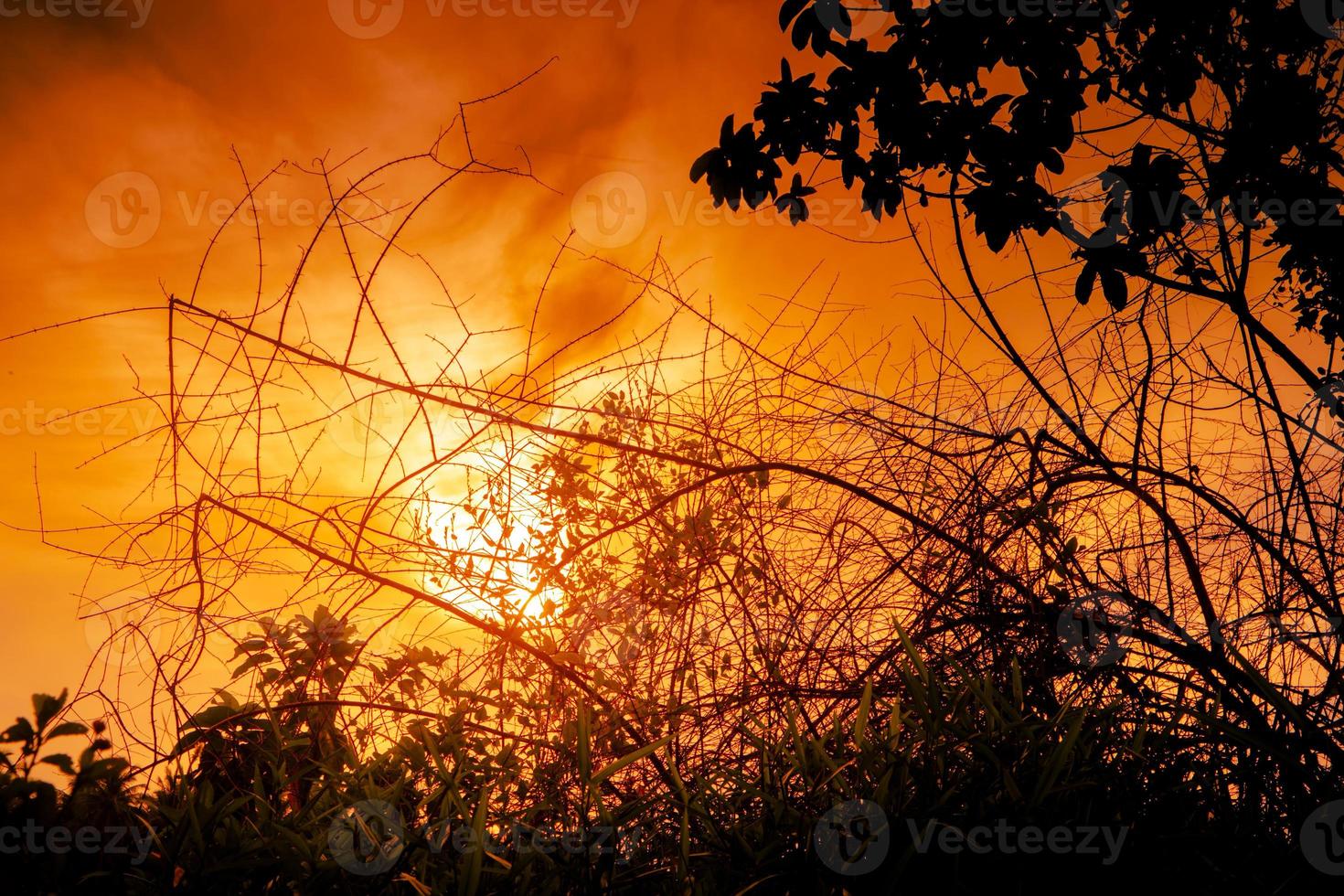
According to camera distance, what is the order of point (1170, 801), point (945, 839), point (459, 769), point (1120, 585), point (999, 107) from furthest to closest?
1. point (999, 107)
2. point (1120, 585)
3. point (459, 769)
4. point (1170, 801)
5. point (945, 839)

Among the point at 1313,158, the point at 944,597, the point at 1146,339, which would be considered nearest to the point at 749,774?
the point at 944,597

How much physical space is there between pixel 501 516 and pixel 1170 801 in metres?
2.01

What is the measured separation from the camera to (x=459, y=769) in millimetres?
2244

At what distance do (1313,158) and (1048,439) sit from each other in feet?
4.98

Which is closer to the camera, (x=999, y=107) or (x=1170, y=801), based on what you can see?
(x=1170, y=801)

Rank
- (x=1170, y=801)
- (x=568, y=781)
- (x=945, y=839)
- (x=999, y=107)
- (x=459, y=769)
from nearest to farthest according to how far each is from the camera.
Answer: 1. (x=945, y=839)
2. (x=1170, y=801)
3. (x=459, y=769)
4. (x=568, y=781)
5. (x=999, y=107)

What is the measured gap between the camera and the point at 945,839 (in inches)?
73.0

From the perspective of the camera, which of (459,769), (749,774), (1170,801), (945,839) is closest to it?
(945,839)

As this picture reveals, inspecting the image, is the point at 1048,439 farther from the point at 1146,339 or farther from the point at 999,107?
the point at 999,107

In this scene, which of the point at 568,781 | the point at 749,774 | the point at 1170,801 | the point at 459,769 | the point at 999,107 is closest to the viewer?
the point at 1170,801

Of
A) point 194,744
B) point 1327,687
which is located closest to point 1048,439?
point 1327,687

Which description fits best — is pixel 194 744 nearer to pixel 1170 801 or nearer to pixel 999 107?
pixel 1170 801

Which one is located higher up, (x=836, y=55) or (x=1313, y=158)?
(x=836, y=55)

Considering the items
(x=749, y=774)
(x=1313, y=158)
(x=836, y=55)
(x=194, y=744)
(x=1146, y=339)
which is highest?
(x=836, y=55)
